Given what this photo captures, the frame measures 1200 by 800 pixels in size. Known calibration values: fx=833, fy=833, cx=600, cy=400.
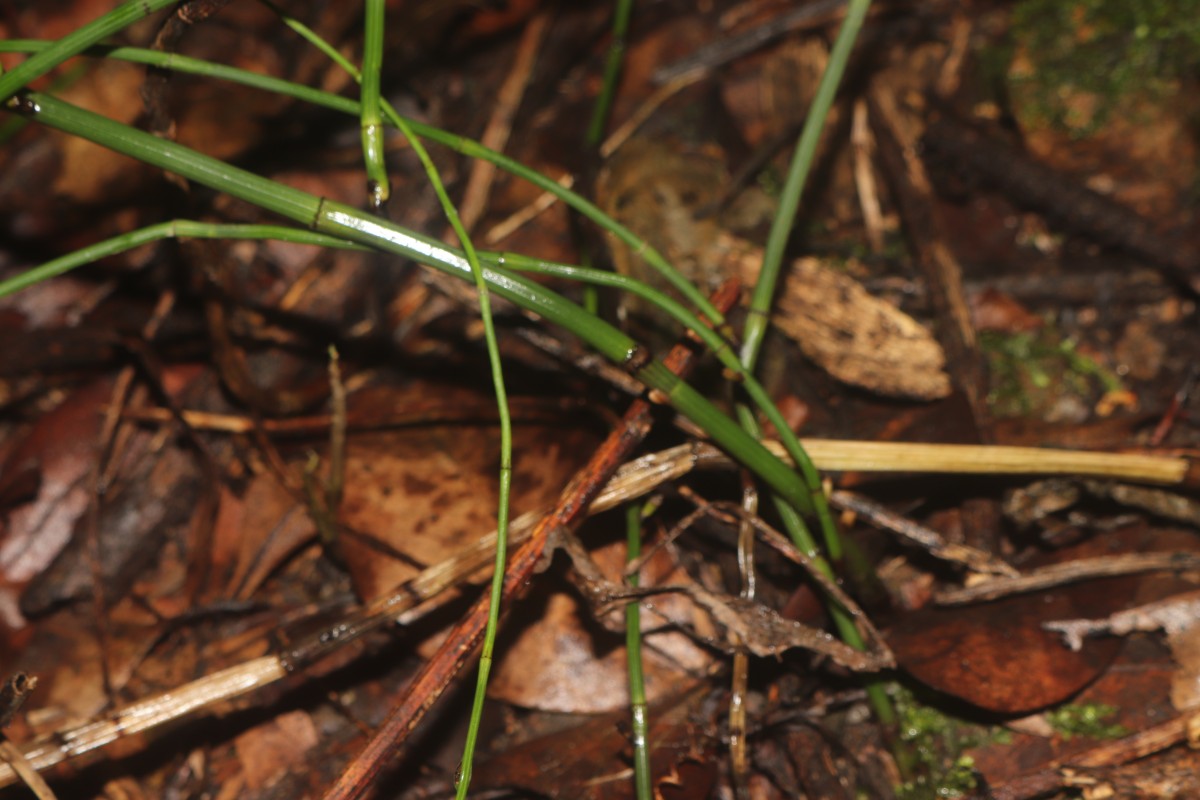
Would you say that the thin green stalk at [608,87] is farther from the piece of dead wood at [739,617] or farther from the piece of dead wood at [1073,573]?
the piece of dead wood at [1073,573]

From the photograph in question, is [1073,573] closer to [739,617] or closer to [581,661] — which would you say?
[739,617]

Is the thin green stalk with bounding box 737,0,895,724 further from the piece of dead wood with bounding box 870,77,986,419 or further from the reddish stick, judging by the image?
the piece of dead wood with bounding box 870,77,986,419

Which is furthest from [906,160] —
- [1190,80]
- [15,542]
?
[15,542]

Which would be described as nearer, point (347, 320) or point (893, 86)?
point (347, 320)

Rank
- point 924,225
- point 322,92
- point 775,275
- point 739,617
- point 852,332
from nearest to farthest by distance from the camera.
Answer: point 322,92, point 739,617, point 775,275, point 852,332, point 924,225

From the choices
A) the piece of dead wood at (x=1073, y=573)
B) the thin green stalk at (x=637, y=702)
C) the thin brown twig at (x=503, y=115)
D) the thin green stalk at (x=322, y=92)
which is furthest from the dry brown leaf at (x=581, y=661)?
the thin brown twig at (x=503, y=115)

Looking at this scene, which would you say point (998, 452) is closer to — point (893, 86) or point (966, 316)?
point (966, 316)

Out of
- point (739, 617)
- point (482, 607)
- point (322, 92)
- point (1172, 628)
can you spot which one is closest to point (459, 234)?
point (322, 92)

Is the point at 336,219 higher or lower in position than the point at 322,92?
lower
